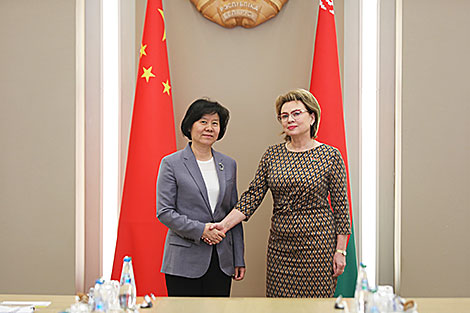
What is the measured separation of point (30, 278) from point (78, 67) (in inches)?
54.6

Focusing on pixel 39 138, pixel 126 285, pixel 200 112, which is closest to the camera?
pixel 126 285

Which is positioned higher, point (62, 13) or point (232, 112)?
point (62, 13)

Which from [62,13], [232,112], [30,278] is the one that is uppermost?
[62,13]

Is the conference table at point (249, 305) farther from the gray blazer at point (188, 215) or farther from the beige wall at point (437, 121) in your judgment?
the beige wall at point (437, 121)

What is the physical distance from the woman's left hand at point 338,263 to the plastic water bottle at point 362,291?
0.72 metres

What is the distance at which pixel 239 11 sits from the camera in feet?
10.5

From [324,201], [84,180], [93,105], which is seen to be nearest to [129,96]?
[93,105]

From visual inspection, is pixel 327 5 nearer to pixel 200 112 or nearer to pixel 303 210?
pixel 200 112

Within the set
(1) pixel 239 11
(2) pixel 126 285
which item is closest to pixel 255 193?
(2) pixel 126 285

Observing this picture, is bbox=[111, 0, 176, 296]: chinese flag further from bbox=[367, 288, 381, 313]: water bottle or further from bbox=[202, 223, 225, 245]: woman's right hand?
bbox=[367, 288, 381, 313]: water bottle

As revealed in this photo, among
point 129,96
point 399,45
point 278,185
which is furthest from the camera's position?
point 129,96

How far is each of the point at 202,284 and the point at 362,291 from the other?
1021mm

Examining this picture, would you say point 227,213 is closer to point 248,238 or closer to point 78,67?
point 248,238

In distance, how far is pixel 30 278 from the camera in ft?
9.91
